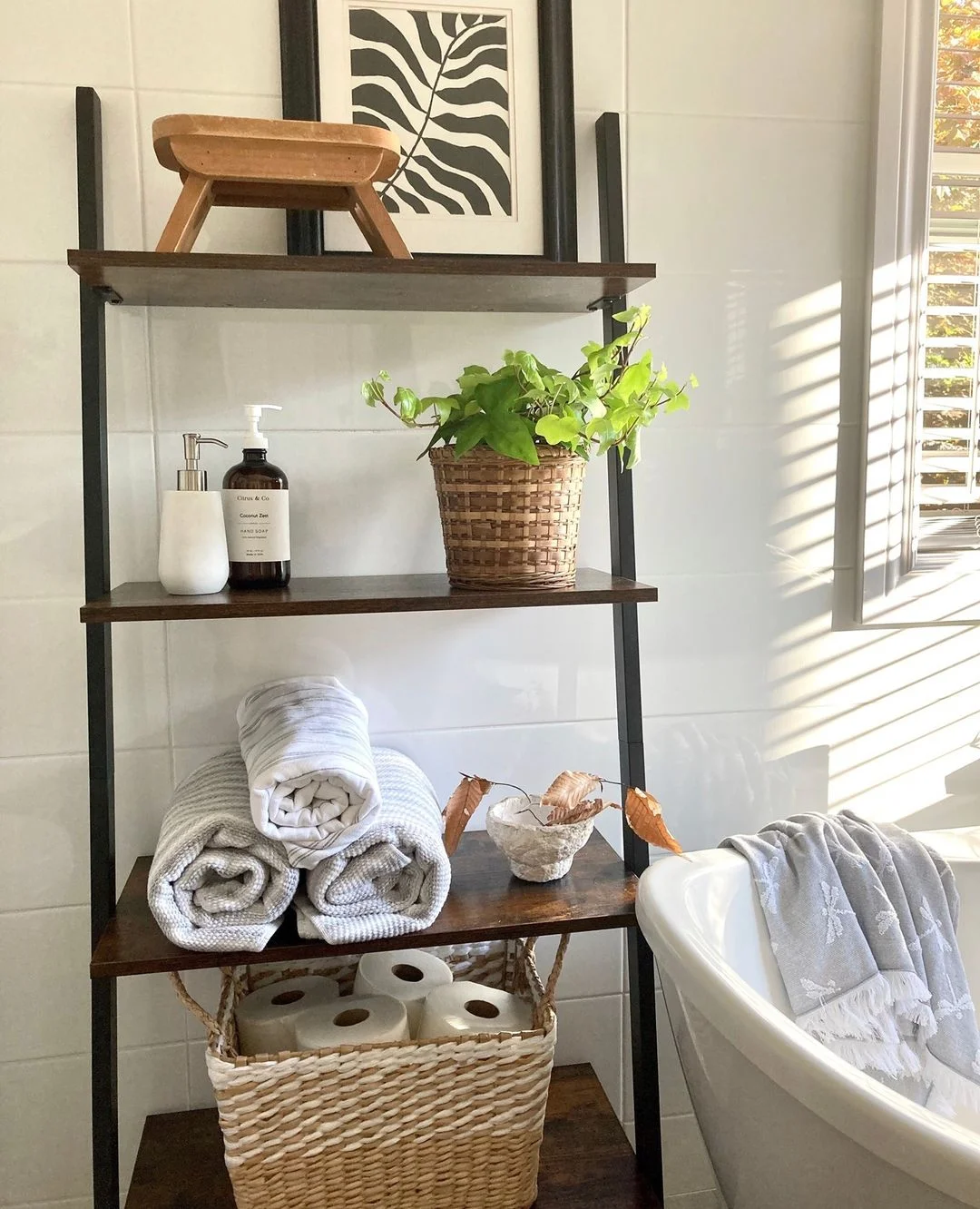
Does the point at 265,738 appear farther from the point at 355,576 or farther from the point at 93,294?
the point at 93,294

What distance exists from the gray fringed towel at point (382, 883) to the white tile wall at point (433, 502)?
1.01ft

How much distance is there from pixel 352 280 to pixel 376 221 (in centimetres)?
7

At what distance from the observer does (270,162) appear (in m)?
1.12

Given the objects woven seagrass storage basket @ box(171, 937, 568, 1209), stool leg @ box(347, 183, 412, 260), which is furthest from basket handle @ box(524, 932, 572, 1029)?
stool leg @ box(347, 183, 412, 260)

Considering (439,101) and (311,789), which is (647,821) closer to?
(311,789)

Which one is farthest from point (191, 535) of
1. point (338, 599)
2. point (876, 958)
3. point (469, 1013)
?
point (876, 958)

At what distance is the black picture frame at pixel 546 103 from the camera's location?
1.31m

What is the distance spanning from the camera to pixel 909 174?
151 cm

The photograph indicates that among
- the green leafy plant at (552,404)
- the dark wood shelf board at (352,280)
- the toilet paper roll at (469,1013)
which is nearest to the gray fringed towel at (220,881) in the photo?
the toilet paper roll at (469,1013)

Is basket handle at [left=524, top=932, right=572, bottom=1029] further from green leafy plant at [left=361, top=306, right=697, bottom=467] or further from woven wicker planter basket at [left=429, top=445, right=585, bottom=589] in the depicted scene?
green leafy plant at [left=361, top=306, right=697, bottom=467]

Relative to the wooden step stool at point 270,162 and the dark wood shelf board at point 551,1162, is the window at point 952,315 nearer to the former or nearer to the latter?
Result: the wooden step stool at point 270,162

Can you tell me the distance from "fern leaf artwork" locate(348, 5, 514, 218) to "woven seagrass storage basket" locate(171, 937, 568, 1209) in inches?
38.6

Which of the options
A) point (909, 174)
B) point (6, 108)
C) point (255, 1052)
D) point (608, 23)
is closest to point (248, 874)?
point (255, 1052)

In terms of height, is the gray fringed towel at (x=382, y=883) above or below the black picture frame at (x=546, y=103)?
below
